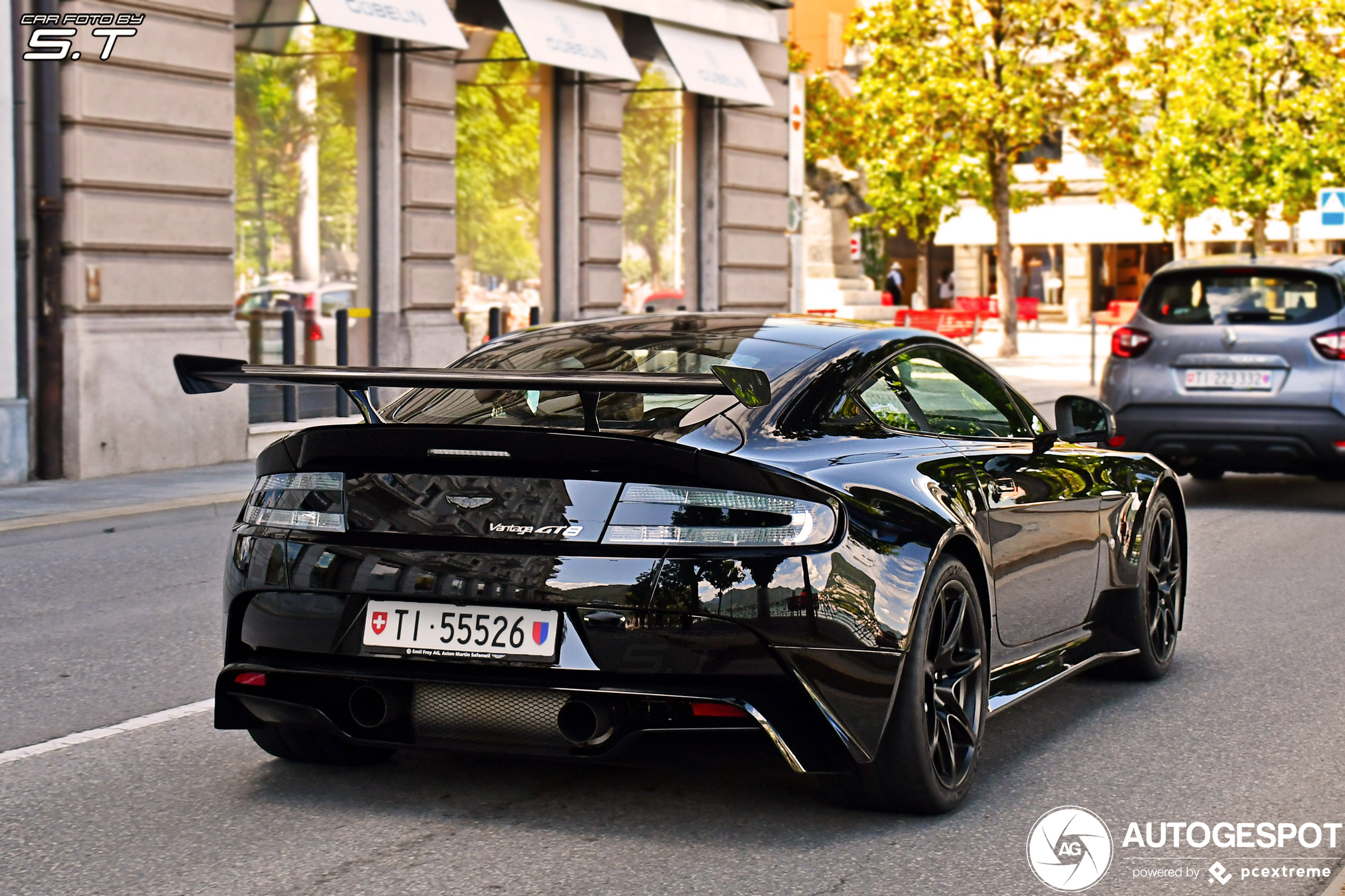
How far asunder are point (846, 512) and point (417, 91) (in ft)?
48.7

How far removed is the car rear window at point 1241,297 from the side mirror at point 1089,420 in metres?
6.24

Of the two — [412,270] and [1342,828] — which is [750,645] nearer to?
[1342,828]

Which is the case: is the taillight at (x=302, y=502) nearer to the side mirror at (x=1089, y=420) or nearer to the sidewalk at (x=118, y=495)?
the side mirror at (x=1089, y=420)

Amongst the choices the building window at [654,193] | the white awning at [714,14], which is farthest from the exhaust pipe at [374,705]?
the building window at [654,193]

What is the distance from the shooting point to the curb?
11.4m

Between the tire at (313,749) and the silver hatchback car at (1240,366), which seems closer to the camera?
the tire at (313,749)

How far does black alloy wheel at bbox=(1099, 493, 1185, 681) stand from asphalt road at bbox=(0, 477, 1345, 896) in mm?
101

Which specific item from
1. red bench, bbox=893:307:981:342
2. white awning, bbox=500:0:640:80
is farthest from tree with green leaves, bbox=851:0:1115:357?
white awning, bbox=500:0:640:80

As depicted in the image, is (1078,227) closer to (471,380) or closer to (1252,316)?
(1252,316)

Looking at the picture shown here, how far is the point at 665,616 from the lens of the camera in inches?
174

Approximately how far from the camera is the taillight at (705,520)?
445cm

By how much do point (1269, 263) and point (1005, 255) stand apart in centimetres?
2308

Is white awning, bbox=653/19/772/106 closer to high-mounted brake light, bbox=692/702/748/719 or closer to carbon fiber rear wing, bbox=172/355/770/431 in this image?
carbon fiber rear wing, bbox=172/355/770/431

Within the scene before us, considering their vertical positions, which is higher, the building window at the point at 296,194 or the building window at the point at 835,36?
the building window at the point at 835,36
